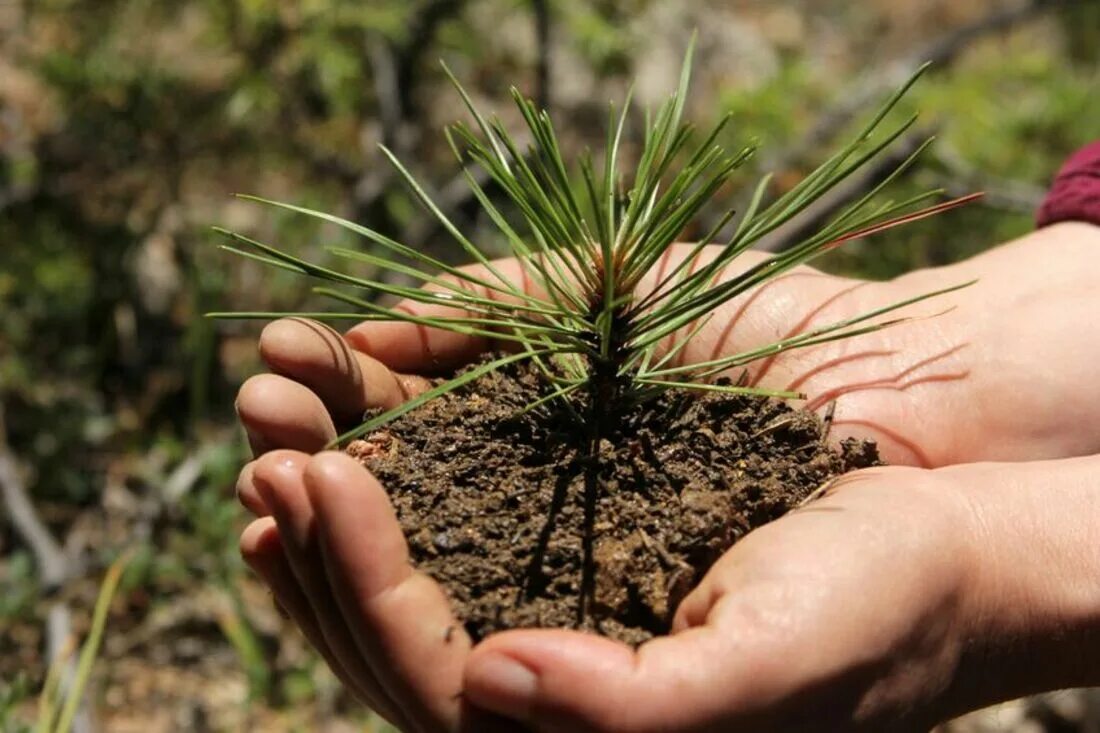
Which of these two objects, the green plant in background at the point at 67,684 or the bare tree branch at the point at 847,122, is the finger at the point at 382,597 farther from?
the bare tree branch at the point at 847,122

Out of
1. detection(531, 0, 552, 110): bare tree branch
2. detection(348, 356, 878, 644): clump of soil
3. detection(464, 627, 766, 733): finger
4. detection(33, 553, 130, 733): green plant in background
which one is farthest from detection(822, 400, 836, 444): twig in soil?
detection(531, 0, 552, 110): bare tree branch

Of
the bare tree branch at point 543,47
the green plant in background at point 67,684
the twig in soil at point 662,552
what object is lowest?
the green plant in background at point 67,684

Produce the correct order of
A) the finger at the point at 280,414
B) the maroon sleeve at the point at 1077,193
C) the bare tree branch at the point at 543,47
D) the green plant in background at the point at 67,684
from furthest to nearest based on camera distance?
the bare tree branch at the point at 543,47 < the maroon sleeve at the point at 1077,193 < the green plant in background at the point at 67,684 < the finger at the point at 280,414

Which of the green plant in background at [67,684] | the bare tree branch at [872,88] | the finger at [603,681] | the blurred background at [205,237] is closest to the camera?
the finger at [603,681]

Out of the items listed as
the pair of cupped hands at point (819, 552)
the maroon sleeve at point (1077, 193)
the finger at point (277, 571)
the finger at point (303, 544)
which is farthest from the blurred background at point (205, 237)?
the finger at point (303, 544)

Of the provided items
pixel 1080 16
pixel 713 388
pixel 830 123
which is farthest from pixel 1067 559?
pixel 1080 16

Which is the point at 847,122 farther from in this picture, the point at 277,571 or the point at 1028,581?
the point at 277,571
